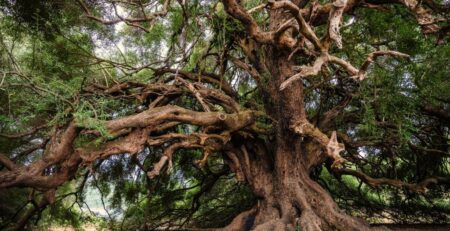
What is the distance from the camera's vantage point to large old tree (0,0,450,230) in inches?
136

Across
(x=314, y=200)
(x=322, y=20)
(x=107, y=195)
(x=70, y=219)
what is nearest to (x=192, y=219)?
(x=107, y=195)

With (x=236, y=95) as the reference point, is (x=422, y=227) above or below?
below

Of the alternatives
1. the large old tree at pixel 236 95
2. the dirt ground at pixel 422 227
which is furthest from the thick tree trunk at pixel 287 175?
the dirt ground at pixel 422 227

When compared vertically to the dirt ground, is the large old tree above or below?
above

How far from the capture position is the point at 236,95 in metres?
5.55

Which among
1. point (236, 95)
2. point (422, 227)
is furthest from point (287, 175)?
point (422, 227)

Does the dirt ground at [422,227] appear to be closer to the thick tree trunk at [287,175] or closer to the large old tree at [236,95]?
the large old tree at [236,95]

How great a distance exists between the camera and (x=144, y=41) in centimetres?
566

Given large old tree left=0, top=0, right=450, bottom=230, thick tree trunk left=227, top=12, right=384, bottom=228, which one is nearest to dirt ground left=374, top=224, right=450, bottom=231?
large old tree left=0, top=0, right=450, bottom=230

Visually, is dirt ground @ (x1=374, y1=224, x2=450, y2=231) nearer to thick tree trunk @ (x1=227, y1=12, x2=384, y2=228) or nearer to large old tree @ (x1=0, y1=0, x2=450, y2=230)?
large old tree @ (x1=0, y1=0, x2=450, y2=230)

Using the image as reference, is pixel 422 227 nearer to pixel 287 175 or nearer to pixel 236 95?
pixel 287 175

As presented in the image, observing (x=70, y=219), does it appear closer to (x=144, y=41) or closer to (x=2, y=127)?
(x=2, y=127)

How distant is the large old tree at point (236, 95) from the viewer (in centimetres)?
346

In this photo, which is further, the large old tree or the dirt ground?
the dirt ground
